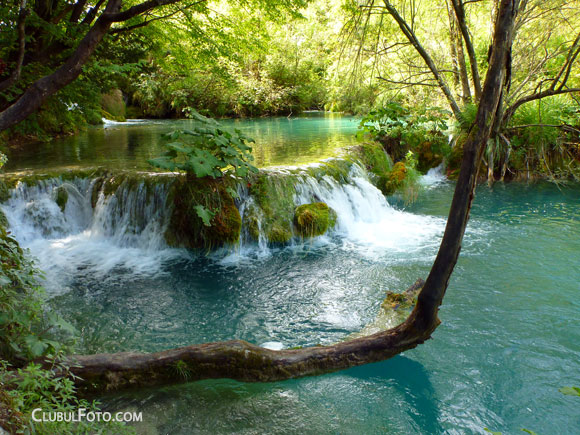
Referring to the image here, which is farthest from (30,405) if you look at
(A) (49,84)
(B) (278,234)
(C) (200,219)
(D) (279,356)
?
(B) (278,234)

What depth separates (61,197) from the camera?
753 cm

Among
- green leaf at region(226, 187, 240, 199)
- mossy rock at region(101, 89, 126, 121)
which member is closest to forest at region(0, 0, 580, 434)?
green leaf at region(226, 187, 240, 199)

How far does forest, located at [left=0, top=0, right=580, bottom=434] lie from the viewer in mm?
3121

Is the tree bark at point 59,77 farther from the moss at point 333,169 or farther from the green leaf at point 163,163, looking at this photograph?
the moss at point 333,169

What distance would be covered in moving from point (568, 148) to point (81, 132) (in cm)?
1652

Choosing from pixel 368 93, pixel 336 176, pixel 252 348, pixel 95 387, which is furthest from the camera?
pixel 368 93

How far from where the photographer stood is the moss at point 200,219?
671 centimetres

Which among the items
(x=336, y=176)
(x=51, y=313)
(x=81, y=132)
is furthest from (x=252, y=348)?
(x=81, y=132)

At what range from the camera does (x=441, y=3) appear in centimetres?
1118

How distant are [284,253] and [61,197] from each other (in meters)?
4.59

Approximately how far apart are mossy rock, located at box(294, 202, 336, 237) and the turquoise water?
25 centimetres

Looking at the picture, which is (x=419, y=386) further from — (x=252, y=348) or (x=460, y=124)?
(x=460, y=124)

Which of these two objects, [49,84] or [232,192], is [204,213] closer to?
[232,192]

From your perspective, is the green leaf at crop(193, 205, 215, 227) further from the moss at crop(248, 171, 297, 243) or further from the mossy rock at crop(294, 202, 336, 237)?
the mossy rock at crop(294, 202, 336, 237)
